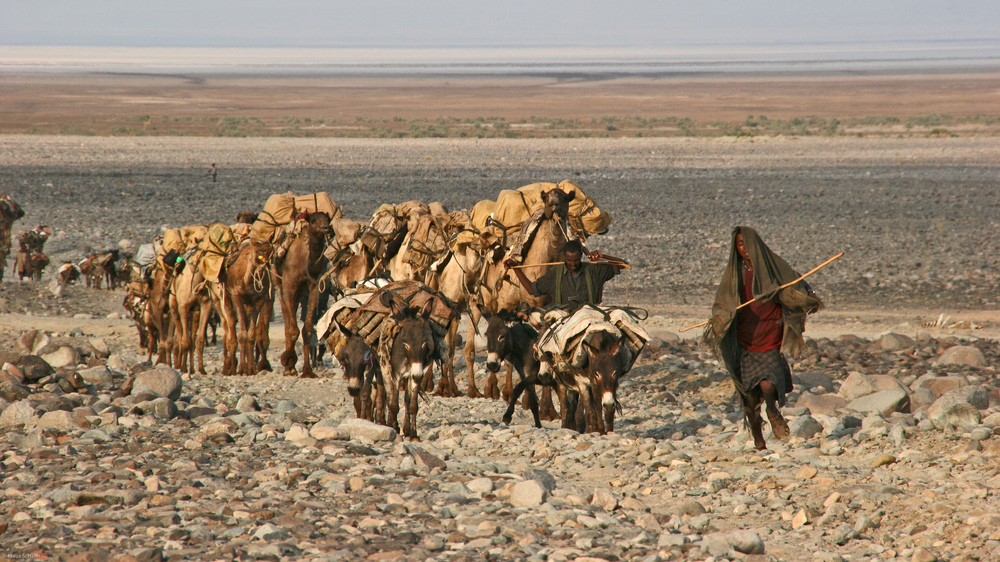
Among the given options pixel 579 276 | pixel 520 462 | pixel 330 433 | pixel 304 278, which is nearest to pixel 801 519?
pixel 520 462

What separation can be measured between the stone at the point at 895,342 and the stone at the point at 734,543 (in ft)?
33.3

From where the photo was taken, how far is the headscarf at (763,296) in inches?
361

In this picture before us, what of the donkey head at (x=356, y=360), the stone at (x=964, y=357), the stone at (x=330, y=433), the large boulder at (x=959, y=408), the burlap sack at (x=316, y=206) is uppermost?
the burlap sack at (x=316, y=206)

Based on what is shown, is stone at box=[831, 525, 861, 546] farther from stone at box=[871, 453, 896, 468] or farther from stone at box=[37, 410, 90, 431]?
stone at box=[37, 410, 90, 431]

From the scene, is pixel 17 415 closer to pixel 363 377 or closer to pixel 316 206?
pixel 363 377

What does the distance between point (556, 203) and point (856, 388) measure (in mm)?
4034

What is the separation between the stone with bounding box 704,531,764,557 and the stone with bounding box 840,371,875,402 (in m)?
5.99

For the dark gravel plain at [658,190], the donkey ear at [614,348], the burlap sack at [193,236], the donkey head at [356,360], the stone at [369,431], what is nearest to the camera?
the stone at [369,431]

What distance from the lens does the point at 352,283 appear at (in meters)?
15.1

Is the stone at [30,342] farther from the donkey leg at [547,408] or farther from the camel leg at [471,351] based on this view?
the donkey leg at [547,408]

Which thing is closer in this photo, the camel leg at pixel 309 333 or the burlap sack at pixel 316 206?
the camel leg at pixel 309 333

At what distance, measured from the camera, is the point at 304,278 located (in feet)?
52.5

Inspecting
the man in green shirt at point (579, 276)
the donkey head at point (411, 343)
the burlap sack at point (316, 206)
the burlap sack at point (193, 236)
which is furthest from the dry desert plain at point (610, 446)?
the burlap sack at point (316, 206)

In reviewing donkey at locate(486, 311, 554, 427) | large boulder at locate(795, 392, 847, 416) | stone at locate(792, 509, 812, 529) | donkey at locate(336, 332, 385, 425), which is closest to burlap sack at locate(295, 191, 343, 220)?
donkey at locate(336, 332, 385, 425)
